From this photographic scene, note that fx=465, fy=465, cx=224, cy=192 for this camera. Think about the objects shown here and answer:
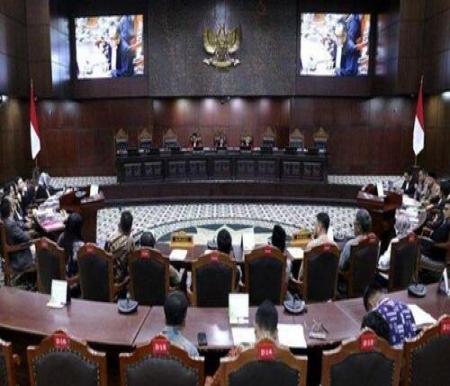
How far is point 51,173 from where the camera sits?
14984 mm

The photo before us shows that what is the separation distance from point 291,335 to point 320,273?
1425 mm

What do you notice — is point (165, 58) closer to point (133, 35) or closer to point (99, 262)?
point (133, 35)

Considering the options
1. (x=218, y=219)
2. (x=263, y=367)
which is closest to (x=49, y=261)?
(x=263, y=367)

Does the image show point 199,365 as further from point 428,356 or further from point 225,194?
point 225,194

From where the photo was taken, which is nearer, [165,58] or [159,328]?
[159,328]

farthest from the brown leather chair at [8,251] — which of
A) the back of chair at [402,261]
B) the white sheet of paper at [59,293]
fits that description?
the back of chair at [402,261]

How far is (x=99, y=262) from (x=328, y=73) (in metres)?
12.5

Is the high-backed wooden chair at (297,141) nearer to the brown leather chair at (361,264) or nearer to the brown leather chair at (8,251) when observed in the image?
the brown leather chair at (361,264)

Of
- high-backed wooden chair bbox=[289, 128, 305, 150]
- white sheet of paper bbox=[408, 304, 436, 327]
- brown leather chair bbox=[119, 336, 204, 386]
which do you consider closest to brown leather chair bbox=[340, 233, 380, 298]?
white sheet of paper bbox=[408, 304, 436, 327]

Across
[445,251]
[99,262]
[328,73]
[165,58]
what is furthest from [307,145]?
[99,262]

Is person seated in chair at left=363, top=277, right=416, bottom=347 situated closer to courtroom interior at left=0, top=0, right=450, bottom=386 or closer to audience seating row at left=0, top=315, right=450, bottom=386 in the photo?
courtroom interior at left=0, top=0, right=450, bottom=386

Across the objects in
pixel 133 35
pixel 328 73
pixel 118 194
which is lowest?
pixel 118 194

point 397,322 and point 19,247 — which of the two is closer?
point 397,322

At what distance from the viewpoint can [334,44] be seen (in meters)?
14.8
